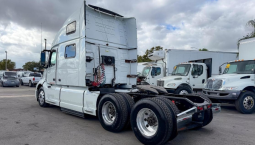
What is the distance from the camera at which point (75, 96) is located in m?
6.48

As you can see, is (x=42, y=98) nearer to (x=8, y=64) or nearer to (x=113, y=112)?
(x=113, y=112)

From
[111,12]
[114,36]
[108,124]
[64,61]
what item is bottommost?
[108,124]

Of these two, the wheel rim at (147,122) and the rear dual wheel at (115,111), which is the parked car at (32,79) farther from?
the wheel rim at (147,122)

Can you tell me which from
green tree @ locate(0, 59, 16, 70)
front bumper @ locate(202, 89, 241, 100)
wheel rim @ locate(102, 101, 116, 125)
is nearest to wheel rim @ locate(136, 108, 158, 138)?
wheel rim @ locate(102, 101, 116, 125)

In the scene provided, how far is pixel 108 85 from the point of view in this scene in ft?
23.0

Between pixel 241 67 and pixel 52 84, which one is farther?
pixel 241 67

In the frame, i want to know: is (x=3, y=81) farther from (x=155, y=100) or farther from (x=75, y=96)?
(x=155, y=100)

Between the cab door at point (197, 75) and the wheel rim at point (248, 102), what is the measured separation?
335 centimetres

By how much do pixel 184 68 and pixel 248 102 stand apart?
393 centimetres

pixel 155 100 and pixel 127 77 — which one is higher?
pixel 127 77

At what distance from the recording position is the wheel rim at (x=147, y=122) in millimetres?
4271

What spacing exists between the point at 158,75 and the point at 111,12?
24.0ft

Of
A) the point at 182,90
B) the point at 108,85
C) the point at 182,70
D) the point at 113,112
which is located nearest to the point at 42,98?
the point at 108,85

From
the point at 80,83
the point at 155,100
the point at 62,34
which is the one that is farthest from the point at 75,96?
the point at 155,100
